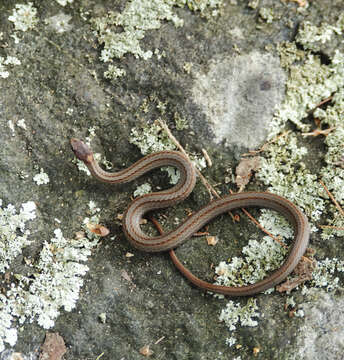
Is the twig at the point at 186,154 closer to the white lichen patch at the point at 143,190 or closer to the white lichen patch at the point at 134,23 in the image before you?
the white lichen patch at the point at 143,190

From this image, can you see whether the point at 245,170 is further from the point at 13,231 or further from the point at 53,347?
the point at 53,347

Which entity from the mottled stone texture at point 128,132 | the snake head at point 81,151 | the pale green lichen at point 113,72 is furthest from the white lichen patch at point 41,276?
the pale green lichen at point 113,72

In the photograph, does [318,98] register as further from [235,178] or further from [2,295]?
[2,295]

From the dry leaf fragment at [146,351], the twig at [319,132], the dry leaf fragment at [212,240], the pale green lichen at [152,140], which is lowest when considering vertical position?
the dry leaf fragment at [146,351]

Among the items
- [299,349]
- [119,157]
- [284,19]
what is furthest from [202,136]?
[299,349]

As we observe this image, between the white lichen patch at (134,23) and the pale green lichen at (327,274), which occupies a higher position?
the white lichen patch at (134,23)

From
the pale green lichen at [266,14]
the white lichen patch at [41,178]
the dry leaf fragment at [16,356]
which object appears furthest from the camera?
the pale green lichen at [266,14]

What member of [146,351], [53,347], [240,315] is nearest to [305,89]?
[240,315]

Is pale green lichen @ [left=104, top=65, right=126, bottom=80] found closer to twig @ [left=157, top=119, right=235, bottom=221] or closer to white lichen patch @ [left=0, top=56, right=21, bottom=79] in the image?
twig @ [left=157, top=119, right=235, bottom=221]
